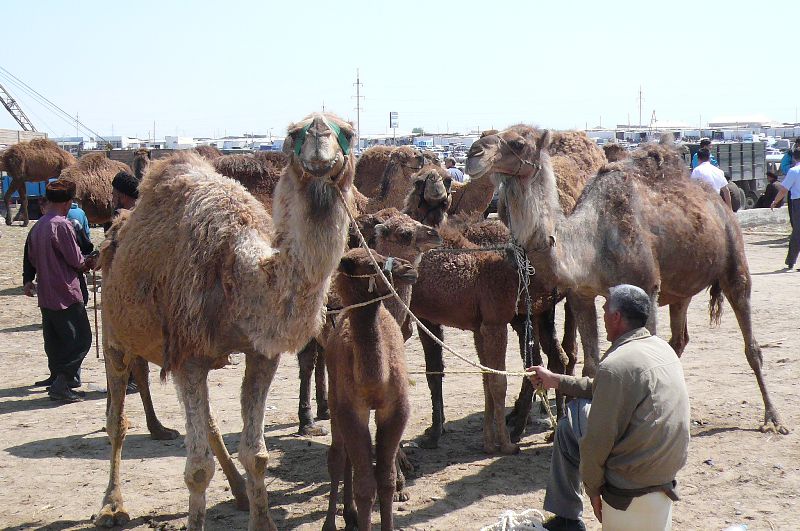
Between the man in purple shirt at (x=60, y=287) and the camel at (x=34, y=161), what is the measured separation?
46.1 ft

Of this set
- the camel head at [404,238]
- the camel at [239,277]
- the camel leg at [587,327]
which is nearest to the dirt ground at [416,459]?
the camel leg at [587,327]

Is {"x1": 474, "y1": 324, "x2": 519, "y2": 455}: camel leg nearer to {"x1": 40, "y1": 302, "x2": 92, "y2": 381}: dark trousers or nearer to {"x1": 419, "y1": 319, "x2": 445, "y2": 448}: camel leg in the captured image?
{"x1": 419, "y1": 319, "x2": 445, "y2": 448}: camel leg

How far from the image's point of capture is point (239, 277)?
217 inches

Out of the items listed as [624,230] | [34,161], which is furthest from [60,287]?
[34,161]

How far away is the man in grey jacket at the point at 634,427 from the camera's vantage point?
4.37m

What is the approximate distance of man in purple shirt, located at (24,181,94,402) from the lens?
9.53 metres

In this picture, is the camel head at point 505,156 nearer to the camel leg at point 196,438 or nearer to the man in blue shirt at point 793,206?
the camel leg at point 196,438

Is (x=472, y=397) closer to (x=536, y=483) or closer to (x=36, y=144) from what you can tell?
(x=536, y=483)

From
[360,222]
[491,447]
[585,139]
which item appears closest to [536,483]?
[491,447]

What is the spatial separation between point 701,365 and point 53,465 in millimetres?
6660

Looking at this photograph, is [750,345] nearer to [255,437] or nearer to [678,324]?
[678,324]

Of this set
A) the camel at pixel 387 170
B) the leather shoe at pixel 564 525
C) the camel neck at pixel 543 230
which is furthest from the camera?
the camel at pixel 387 170

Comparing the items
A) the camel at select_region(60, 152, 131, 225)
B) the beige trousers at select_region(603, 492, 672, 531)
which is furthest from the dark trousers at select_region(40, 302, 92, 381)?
the beige trousers at select_region(603, 492, 672, 531)

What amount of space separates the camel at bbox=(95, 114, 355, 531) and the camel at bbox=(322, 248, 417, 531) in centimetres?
27
